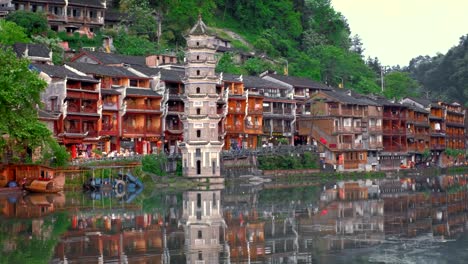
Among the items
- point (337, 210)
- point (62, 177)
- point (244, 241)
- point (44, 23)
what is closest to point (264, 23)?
point (44, 23)

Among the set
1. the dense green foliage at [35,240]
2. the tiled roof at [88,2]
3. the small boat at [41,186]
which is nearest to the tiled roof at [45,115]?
the small boat at [41,186]

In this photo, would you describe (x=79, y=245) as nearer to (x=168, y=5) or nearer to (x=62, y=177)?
(x=62, y=177)

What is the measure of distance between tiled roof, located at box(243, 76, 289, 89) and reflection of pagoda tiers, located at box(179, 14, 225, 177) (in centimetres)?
1700

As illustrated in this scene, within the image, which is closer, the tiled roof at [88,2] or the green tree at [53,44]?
the green tree at [53,44]

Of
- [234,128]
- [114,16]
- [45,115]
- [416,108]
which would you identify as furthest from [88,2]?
[416,108]

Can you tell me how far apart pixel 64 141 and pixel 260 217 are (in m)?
34.2

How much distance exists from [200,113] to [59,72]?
1359 cm

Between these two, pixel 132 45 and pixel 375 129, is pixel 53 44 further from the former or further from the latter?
pixel 375 129

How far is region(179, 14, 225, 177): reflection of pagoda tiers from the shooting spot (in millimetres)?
80375

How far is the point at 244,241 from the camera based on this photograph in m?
38.1

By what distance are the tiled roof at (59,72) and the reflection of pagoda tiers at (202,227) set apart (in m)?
19.5

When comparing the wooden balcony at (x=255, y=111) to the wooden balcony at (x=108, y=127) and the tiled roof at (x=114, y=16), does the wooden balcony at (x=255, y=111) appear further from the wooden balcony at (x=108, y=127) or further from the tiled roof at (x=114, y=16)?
the tiled roof at (x=114, y=16)

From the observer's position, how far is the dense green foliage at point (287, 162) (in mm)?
90812

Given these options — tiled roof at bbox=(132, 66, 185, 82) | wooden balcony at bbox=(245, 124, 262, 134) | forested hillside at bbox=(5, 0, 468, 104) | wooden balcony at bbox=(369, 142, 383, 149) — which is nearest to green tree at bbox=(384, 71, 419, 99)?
forested hillside at bbox=(5, 0, 468, 104)
